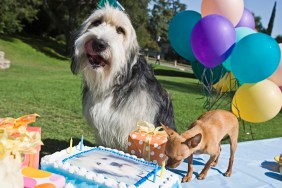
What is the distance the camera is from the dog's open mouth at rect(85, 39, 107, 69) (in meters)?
2.70

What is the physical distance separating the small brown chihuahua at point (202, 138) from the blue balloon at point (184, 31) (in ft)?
3.68

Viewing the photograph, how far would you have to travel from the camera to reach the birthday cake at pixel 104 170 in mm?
1840

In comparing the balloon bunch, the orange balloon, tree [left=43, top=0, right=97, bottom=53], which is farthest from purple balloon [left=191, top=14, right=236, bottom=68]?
tree [left=43, top=0, right=97, bottom=53]

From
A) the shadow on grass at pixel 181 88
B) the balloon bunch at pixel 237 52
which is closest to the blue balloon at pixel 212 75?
the balloon bunch at pixel 237 52

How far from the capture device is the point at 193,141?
210 cm

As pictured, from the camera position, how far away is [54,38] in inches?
1169

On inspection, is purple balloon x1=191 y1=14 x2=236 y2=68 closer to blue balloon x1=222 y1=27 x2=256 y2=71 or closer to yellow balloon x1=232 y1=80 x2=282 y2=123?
blue balloon x1=222 y1=27 x2=256 y2=71

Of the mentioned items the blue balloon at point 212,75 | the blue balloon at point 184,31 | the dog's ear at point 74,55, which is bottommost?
the blue balloon at point 212,75

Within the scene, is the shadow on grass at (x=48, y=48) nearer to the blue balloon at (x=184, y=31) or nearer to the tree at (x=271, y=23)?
the tree at (x=271, y=23)

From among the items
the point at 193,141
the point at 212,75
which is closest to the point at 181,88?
the point at 212,75

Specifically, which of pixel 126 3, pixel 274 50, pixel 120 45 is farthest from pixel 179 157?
pixel 126 3

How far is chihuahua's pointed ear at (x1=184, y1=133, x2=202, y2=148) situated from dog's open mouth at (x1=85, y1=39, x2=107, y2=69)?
1048 millimetres

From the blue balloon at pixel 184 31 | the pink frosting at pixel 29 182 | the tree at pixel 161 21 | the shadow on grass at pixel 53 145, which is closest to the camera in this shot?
the pink frosting at pixel 29 182

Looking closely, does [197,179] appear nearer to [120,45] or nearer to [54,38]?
[120,45]
